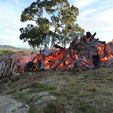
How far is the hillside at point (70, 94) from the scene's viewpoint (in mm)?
10320

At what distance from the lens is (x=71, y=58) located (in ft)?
58.4

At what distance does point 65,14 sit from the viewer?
44688 mm

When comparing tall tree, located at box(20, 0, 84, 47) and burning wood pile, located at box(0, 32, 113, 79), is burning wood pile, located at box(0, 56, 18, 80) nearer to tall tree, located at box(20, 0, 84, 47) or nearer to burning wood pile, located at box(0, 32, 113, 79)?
burning wood pile, located at box(0, 32, 113, 79)

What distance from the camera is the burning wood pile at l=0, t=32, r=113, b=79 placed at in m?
17.9

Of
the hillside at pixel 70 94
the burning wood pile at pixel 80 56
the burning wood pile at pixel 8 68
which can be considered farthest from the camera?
the burning wood pile at pixel 8 68

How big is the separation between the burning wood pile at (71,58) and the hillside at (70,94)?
8.51ft

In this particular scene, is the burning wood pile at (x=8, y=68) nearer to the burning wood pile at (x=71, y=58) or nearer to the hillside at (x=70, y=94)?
the burning wood pile at (x=71, y=58)

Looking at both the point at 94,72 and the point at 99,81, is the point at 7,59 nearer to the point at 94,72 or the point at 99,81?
the point at 94,72

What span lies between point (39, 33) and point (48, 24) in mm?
1697

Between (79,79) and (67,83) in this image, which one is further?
(79,79)

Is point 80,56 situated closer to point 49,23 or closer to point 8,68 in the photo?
point 8,68

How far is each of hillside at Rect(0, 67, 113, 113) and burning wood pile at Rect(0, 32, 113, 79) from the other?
260 centimetres

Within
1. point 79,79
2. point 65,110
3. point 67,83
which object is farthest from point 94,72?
point 65,110

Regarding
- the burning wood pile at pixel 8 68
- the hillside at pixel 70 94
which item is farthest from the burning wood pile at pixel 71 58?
the hillside at pixel 70 94
